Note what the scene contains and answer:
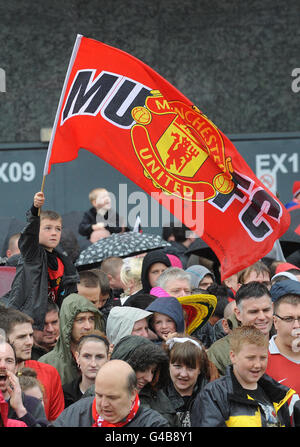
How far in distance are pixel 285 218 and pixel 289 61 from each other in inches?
309

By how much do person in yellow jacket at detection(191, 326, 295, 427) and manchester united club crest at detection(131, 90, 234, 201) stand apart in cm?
173

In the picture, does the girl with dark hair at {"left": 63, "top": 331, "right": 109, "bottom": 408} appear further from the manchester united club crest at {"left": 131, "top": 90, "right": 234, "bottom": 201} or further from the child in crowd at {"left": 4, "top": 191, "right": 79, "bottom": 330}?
the manchester united club crest at {"left": 131, "top": 90, "right": 234, "bottom": 201}

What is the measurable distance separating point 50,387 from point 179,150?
7.21 ft

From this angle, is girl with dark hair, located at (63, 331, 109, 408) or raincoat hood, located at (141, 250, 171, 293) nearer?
girl with dark hair, located at (63, 331, 109, 408)

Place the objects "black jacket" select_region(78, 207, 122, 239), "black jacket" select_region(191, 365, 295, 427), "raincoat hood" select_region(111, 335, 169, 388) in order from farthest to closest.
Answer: "black jacket" select_region(78, 207, 122, 239), "raincoat hood" select_region(111, 335, 169, 388), "black jacket" select_region(191, 365, 295, 427)

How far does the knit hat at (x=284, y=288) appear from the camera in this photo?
24.0ft

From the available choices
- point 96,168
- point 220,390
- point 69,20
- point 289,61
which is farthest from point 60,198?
point 220,390

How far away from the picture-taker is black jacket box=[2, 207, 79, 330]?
24.4ft

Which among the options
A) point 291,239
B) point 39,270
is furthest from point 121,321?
point 291,239

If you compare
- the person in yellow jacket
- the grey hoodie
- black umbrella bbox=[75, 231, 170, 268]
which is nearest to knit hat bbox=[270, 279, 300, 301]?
the person in yellow jacket

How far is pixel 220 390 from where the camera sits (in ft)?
19.8

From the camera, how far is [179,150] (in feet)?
25.4

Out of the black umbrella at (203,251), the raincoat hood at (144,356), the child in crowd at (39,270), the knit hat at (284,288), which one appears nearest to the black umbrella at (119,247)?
the black umbrella at (203,251)

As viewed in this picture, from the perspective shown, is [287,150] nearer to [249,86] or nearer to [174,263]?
[249,86]
